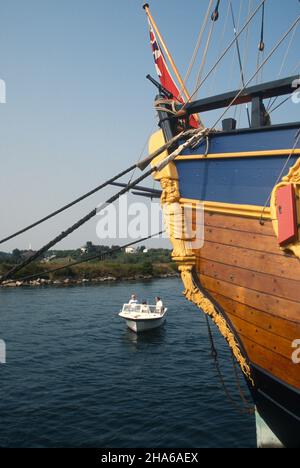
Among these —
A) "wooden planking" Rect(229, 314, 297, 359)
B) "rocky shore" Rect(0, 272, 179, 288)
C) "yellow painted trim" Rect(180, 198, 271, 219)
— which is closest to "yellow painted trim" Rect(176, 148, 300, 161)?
"yellow painted trim" Rect(180, 198, 271, 219)

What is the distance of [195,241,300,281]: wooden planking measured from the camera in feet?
17.4

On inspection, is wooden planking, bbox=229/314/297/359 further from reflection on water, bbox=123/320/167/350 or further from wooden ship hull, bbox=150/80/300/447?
reflection on water, bbox=123/320/167/350

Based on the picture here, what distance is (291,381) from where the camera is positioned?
5746 millimetres

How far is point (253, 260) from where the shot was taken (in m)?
5.76

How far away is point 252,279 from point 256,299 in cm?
30

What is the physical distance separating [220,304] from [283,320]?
1244 millimetres

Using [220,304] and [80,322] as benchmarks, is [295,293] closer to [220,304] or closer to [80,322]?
[220,304]

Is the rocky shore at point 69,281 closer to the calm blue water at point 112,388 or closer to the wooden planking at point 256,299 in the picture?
the calm blue water at point 112,388

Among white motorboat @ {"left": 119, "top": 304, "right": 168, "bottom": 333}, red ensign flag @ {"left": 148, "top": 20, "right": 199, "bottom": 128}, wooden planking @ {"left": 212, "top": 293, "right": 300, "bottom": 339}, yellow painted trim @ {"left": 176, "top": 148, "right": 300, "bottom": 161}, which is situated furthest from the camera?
white motorboat @ {"left": 119, "top": 304, "right": 168, "bottom": 333}

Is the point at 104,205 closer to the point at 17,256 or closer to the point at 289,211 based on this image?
the point at 289,211

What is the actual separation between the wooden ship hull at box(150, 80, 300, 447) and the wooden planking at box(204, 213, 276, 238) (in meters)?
0.01

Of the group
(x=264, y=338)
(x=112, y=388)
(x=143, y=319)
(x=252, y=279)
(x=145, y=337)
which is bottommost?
(x=112, y=388)

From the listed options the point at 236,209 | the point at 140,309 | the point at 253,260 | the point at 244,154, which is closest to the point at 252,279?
the point at 253,260
